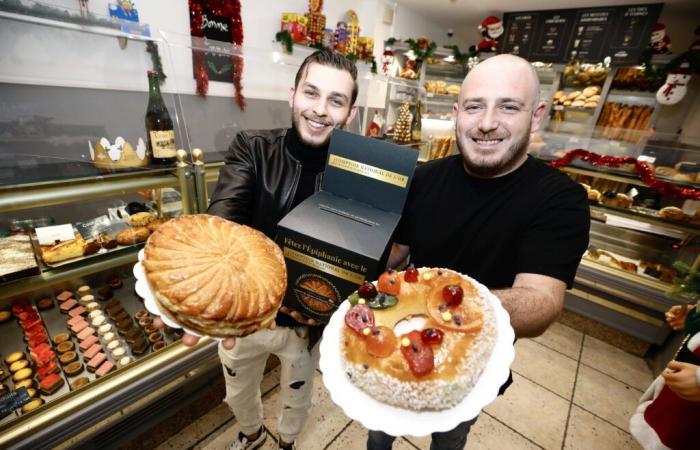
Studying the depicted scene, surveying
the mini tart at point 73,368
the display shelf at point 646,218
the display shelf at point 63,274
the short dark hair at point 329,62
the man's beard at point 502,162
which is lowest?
the mini tart at point 73,368

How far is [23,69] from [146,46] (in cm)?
62

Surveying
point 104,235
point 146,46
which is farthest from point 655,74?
point 104,235

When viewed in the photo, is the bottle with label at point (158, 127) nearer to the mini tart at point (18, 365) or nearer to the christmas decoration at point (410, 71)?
the mini tart at point (18, 365)

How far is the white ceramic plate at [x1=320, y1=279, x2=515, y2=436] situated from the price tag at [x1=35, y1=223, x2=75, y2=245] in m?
1.67

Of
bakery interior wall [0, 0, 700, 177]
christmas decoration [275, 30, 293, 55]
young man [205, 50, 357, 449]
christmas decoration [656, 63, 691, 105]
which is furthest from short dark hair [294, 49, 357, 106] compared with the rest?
christmas decoration [656, 63, 691, 105]

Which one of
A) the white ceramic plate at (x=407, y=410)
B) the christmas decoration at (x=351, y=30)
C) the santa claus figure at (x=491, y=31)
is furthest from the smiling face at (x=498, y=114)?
the santa claus figure at (x=491, y=31)

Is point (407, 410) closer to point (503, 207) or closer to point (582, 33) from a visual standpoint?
point (503, 207)

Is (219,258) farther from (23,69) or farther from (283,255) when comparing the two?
(23,69)

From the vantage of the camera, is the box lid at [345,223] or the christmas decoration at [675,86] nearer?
the box lid at [345,223]

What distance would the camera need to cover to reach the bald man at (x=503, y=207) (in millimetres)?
1305

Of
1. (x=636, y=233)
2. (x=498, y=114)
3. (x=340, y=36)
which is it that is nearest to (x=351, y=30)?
(x=340, y=36)

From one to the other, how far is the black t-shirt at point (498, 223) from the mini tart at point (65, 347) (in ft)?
6.86

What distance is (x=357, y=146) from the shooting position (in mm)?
1298

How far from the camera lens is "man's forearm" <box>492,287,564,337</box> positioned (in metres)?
1.17
